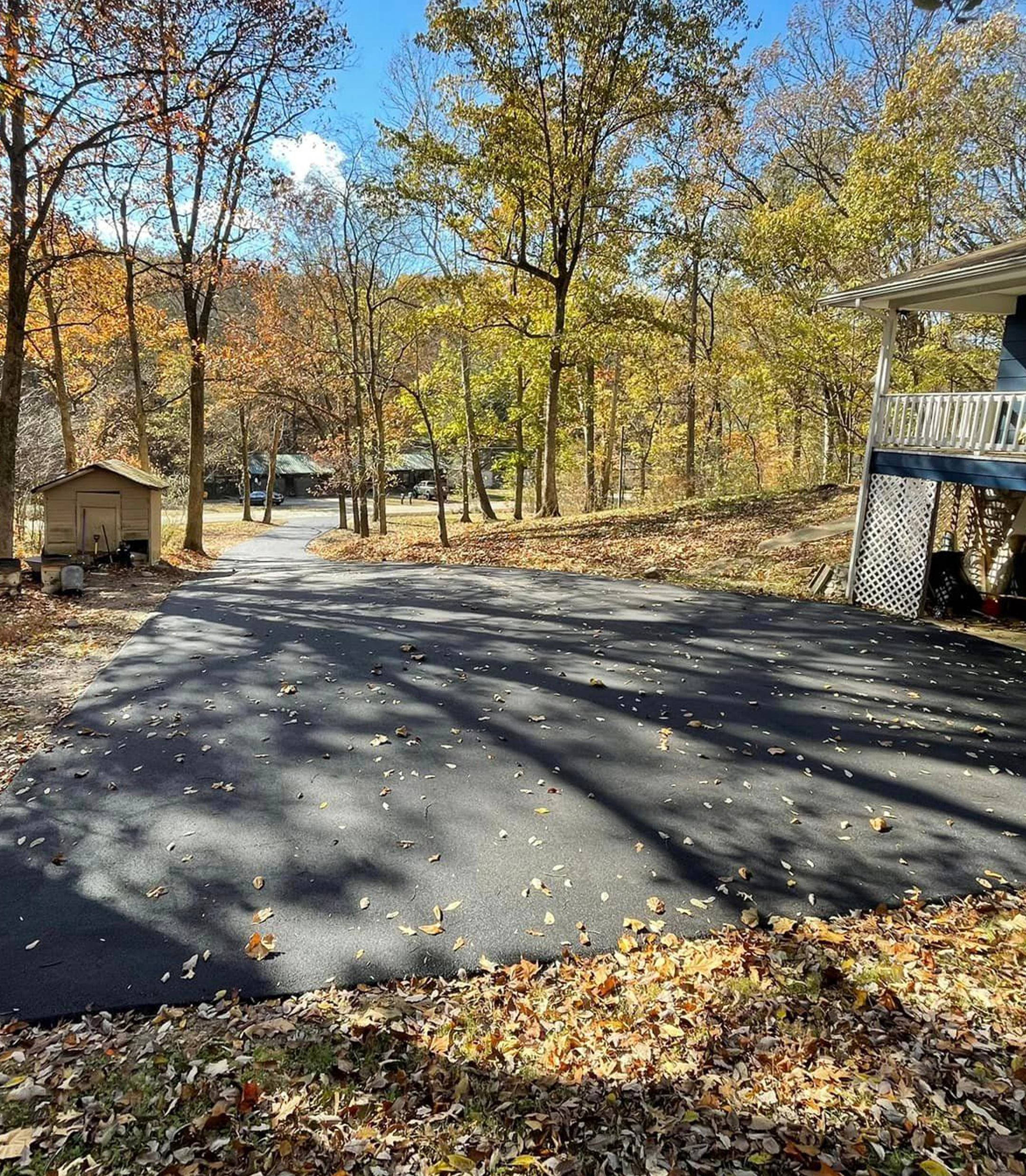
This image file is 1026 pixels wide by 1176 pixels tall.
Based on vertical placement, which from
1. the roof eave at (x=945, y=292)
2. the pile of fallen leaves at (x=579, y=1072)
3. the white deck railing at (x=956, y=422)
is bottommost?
the pile of fallen leaves at (x=579, y=1072)

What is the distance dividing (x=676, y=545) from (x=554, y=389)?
590 centimetres

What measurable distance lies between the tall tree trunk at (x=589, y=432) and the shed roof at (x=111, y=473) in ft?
48.9

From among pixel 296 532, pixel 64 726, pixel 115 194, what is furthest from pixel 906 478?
pixel 296 532

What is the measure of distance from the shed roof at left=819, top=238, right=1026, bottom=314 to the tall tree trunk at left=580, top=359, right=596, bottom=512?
1374cm

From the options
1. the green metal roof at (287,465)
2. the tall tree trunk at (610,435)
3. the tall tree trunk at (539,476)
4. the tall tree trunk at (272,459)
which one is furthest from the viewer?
the green metal roof at (287,465)

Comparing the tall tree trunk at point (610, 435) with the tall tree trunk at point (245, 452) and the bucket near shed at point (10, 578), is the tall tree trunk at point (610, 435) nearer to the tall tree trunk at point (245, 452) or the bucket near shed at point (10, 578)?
the tall tree trunk at point (245, 452)

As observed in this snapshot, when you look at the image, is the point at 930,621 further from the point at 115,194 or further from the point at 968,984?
the point at 115,194

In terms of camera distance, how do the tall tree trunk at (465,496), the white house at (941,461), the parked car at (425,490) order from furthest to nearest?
the parked car at (425,490) → the tall tree trunk at (465,496) → the white house at (941,461)

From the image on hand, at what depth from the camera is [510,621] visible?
8.49m

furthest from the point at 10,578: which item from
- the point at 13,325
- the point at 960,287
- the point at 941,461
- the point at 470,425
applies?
the point at 470,425

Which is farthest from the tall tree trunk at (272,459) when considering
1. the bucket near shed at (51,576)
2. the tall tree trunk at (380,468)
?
Result: the bucket near shed at (51,576)

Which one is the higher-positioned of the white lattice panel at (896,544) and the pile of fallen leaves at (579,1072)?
the white lattice panel at (896,544)

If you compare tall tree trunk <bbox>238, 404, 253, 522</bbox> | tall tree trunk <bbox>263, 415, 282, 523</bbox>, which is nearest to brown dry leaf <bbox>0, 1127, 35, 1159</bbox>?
tall tree trunk <bbox>238, 404, 253, 522</bbox>

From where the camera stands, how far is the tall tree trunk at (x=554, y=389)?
54.1ft
